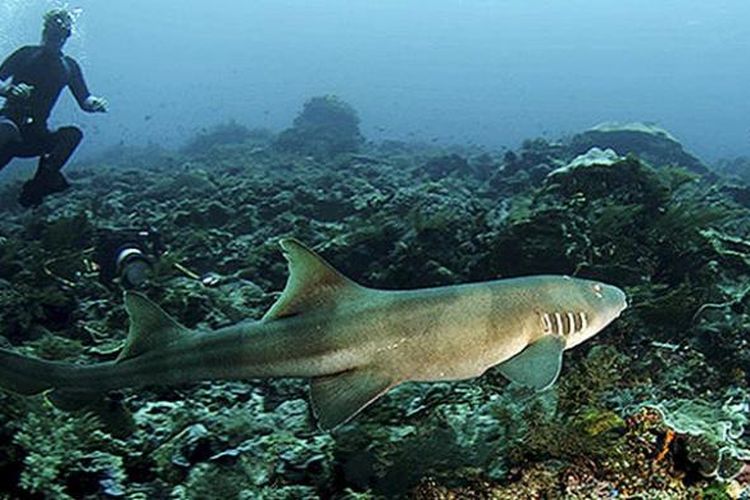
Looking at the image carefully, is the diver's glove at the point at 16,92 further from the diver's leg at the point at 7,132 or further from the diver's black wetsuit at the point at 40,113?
the diver's leg at the point at 7,132

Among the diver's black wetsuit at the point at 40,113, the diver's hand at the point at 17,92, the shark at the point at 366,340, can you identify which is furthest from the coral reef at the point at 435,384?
the diver's hand at the point at 17,92

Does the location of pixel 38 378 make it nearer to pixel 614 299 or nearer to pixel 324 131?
pixel 614 299

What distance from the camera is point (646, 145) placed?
24.7m

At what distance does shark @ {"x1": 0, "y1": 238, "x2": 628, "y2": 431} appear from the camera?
3418 mm

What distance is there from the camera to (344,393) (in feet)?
11.1

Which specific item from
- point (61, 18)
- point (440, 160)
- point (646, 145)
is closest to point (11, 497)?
point (61, 18)

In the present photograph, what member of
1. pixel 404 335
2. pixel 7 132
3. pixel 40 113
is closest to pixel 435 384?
pixel 404 335

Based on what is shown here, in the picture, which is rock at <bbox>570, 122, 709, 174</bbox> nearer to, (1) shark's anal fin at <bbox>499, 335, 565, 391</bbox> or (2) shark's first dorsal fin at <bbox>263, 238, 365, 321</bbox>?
(1) shark's anal fin at <bbox>499, 335, 565, 391</bbox>

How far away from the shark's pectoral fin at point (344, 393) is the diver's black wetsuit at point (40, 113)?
9.03 meters

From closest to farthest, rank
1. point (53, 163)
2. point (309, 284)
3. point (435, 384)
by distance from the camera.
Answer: point (309, 284) → point (435, 384) → point (53, 163)

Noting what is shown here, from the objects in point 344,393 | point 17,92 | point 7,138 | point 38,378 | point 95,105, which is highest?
point 17,92

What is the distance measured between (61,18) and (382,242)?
757 cm

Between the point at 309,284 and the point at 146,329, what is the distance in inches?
40.2

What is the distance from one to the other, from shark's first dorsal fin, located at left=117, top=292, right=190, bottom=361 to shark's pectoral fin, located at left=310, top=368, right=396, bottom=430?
3.01ft
